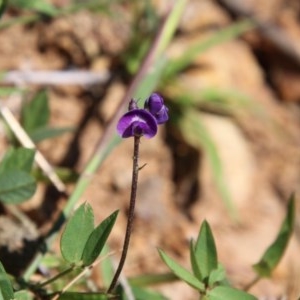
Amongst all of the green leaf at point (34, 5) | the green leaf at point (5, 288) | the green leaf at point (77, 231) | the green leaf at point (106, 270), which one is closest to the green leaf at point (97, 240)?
the green leaf at point (77, 231)

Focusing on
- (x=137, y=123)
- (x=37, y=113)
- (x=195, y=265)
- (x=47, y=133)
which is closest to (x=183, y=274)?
(x=195, y=265)

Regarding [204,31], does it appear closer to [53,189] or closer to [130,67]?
[130,67]

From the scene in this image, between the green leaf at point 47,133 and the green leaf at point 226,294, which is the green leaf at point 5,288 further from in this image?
the green leaf at point 47,133

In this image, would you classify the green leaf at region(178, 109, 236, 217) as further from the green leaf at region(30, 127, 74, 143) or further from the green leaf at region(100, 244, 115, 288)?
the green leaf at region(100, 244, 115, 288)

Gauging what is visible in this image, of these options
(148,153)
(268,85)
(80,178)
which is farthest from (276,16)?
(80,178)

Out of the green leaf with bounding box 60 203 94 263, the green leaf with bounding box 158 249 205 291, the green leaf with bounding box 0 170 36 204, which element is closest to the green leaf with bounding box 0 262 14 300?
the green leaf with bounding box 60 203 94 263
